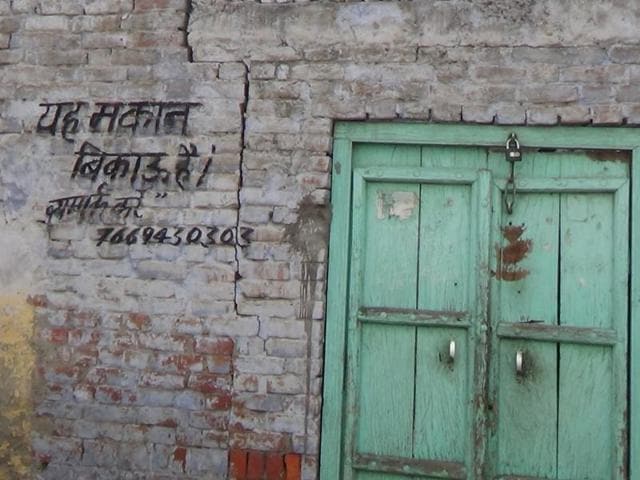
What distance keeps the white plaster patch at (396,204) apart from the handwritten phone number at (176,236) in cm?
60

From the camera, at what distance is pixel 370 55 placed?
11.3 feet

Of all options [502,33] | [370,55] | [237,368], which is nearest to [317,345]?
[237,368]

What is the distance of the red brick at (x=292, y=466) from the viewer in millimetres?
3350

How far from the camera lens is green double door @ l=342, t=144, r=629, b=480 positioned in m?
3.22

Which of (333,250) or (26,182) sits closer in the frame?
(333,250)

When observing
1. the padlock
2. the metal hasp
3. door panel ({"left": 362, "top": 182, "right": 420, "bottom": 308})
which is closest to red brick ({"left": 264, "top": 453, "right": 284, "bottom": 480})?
door panel ({"left": 362, "top": 182, "right": 420, "bottom": 308})

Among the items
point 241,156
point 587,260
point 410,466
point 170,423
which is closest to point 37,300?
point 170,423

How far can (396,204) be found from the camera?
340 centimetres

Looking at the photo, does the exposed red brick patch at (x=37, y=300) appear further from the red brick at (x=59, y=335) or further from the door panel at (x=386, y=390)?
the door panel at (x=386, y=390)

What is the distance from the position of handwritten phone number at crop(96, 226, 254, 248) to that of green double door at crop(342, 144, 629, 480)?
0.54 metres

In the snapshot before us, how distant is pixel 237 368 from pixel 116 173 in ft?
3.58

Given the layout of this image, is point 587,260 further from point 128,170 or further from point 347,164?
point 128,170

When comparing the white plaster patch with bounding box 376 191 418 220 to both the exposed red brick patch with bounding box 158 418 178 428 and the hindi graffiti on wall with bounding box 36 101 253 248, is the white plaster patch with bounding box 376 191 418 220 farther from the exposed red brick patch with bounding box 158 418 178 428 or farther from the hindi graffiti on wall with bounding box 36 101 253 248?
the exposed red brick patch with bounding box 158 418 178 428

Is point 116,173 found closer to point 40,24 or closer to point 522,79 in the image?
point 40,24
